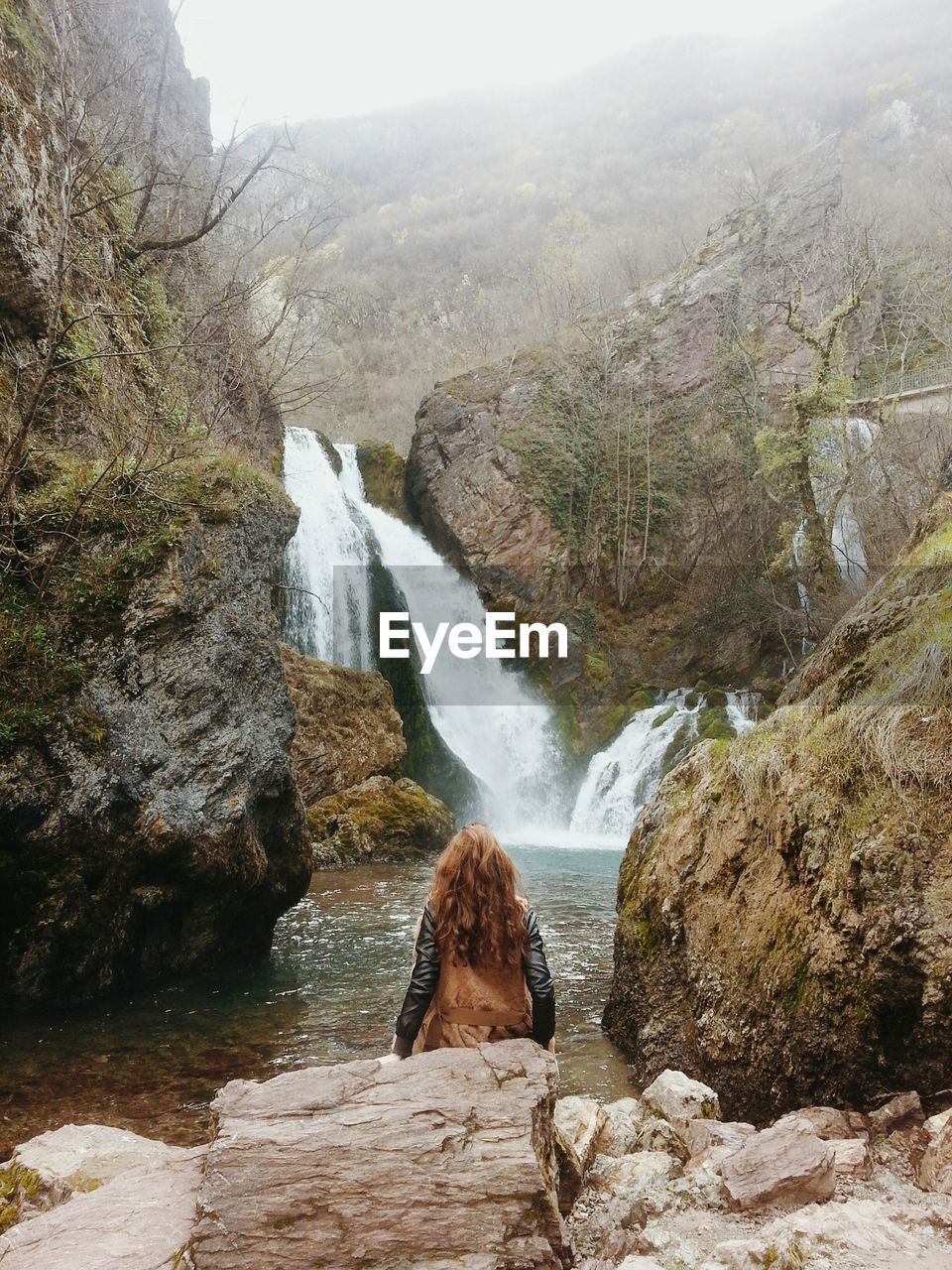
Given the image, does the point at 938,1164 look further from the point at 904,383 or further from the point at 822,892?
the point at 904,383

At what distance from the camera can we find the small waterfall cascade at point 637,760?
1931 cm

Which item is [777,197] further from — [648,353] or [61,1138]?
[61,1138]

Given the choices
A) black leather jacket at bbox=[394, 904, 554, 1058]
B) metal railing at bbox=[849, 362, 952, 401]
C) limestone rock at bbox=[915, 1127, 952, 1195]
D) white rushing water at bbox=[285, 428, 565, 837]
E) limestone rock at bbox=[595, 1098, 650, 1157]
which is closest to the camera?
limestone rock at bbox=[915, 1127, 952, 1195]

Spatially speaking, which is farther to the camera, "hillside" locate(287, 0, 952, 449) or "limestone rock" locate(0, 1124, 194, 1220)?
"hillside" locate(287, 0, 952, 449)

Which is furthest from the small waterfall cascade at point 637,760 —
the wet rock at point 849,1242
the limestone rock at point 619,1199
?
the wet rock at point 849,1242

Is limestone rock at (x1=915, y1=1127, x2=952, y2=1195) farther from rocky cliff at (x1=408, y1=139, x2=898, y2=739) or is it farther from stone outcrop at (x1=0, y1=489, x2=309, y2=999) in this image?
rocky cliff at (x1=408, y1=139, x2=898, y2=739)

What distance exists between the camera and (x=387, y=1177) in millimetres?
2521

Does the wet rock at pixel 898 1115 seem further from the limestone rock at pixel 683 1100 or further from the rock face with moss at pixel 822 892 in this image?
the limestone rock at pixel 683 1100

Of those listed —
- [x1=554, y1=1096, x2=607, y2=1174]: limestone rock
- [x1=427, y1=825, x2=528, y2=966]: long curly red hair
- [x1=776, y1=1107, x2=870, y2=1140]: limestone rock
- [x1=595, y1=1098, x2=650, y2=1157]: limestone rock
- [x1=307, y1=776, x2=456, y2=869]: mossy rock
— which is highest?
[x1=427, y1=825, x2=528, y2=966]: long curly red hair

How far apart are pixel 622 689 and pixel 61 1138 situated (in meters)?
21.6

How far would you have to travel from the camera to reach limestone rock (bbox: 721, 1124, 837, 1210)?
2.99 m

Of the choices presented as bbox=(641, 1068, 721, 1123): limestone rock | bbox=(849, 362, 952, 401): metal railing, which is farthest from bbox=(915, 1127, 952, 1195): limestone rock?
bbox=(849, 362, 952, 401): metal railing

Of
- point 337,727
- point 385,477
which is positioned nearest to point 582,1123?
point 337,727

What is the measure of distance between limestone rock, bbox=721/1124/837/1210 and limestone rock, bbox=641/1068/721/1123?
31.7 inches
